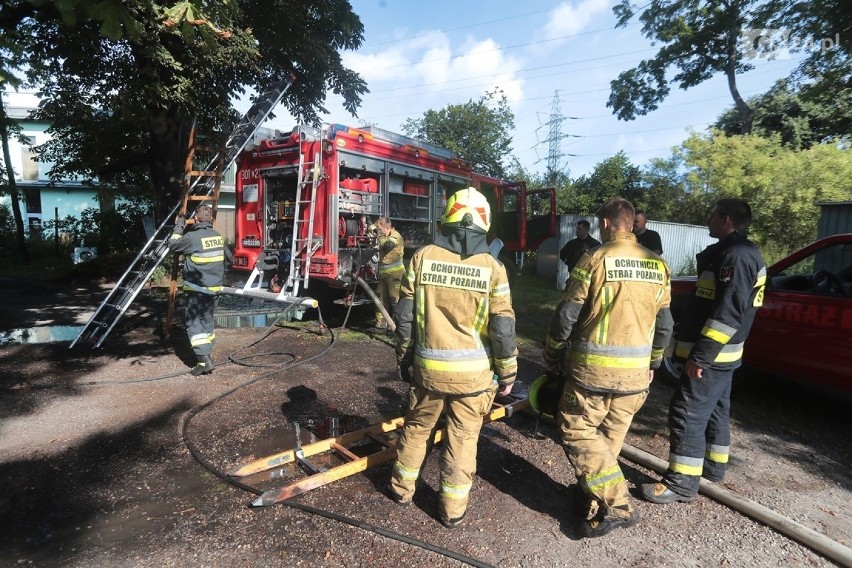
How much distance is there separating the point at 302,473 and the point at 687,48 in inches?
798

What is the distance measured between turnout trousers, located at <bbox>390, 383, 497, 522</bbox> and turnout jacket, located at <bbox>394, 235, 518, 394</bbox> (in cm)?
9

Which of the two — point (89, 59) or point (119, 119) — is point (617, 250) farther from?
point (119, 119)

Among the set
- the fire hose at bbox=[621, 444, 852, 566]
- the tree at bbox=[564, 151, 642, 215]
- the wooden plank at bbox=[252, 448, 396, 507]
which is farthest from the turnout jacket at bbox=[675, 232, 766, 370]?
the tree at bbox=[564, 151, 642, 215]

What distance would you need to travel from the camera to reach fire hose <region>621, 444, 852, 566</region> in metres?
2.48

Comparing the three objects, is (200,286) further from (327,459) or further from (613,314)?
(613,314)

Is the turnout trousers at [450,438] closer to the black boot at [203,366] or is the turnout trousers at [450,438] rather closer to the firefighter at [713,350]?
the firefighter at [713,350]

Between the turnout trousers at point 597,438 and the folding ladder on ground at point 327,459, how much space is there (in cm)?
73

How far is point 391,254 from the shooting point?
7.06m

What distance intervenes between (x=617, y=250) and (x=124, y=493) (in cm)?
333

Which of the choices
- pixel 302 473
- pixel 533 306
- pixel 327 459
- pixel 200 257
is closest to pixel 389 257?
pixel 200 257

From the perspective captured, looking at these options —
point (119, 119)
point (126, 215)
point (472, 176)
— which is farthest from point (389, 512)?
point (126, 215)

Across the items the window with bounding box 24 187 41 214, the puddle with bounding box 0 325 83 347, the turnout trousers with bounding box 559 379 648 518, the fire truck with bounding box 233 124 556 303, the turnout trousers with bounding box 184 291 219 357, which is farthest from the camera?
the window with bounding box 24 187 41 214

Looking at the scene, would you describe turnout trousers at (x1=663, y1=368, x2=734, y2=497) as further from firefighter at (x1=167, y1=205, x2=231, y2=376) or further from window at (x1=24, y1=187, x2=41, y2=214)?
window at (x1=24, y1=187, x2=41, y2=214)

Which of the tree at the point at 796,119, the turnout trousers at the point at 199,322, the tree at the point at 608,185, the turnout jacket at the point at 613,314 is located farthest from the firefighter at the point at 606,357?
the tree at the point at 796,119
